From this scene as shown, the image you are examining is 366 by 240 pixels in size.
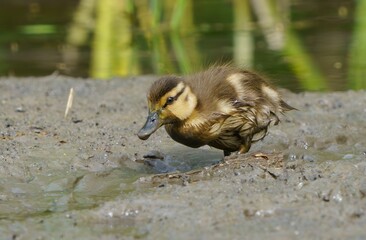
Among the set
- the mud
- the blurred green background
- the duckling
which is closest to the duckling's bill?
the duckling

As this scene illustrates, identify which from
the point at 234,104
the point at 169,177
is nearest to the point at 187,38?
the point at 234,104

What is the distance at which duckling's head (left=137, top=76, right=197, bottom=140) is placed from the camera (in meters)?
5.57

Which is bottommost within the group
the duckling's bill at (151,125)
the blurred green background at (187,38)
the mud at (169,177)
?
the blurred green background at (187,38)

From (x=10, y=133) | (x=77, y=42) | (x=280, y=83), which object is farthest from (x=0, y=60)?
(x=10, y=133)

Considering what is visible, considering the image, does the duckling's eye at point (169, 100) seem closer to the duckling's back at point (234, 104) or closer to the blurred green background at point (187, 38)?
the duckling's back at point (234, 104)

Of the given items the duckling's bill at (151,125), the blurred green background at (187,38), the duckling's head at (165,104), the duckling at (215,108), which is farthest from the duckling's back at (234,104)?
the blurred green background at (187,38)

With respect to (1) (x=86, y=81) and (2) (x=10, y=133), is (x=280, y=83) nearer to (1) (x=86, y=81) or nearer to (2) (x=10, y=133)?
(1) (x=86, y=81)

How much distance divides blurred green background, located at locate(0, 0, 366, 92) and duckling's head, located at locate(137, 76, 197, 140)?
2.58m

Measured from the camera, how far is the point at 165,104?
5602 mm

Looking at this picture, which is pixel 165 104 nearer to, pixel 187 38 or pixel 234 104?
pixel 234 104

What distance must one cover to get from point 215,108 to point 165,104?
0.31 meters

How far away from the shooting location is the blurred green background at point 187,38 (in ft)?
31.8

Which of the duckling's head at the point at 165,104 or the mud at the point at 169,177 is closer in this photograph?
the mud at the point at 169,177

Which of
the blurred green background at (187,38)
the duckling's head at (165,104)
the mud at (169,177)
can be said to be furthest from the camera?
the blurred green background at (187,38)
